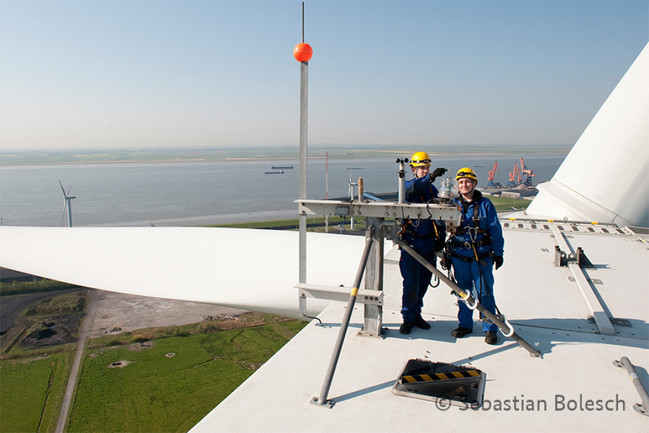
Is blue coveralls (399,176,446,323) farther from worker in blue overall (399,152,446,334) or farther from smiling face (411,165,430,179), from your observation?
smiling face (411,165,430,179)

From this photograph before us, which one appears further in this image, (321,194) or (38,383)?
(321,194)

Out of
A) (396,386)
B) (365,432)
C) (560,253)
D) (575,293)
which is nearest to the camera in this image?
(365,432)

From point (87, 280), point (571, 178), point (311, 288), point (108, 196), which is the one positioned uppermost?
point (571, 178)

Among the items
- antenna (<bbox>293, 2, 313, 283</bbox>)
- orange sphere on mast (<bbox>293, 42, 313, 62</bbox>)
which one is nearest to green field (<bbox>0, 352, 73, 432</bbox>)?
antenna (<bbox>293, 2, 313, 283</bbox>)

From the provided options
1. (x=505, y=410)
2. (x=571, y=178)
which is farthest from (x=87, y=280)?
(x=571, y=178)

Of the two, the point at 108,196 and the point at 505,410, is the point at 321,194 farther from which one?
the point at 505,410

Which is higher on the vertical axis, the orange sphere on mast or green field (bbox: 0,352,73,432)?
the orange sphere on mast

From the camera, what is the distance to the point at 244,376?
738 inches

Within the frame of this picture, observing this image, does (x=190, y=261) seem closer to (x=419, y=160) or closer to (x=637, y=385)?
(x=419, y=160)

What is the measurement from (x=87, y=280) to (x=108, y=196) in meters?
95.7

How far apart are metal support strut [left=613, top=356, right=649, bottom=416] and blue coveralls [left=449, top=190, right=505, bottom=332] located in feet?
3.78

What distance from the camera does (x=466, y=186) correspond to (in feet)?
15.3

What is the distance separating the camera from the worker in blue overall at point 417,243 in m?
4.58

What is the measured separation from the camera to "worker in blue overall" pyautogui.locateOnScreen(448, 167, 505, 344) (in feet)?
14.7
